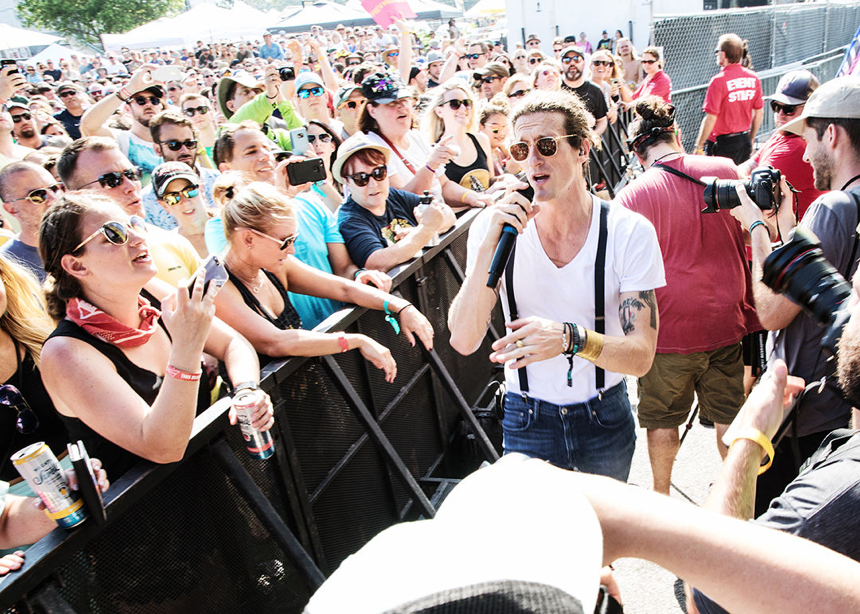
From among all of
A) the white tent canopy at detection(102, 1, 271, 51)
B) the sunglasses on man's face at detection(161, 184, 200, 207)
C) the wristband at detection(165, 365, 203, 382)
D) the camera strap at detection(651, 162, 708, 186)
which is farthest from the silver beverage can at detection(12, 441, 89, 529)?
the white tent canopy at detection(102, 1, 271, 51)

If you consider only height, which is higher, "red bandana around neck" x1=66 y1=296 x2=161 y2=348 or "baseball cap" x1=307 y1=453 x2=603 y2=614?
"baseball cap" x1=307 y1=453 x2=603 y2=614

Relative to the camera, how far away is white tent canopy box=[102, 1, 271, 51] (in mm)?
31562

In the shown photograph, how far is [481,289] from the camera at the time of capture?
241 centimetres

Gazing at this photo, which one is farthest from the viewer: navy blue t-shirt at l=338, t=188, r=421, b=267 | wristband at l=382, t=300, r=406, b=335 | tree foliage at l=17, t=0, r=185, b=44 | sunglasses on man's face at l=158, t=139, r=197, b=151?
tree foliage at l=17, t=0, r=185, b=44

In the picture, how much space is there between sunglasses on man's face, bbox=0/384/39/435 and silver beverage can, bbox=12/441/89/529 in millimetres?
795

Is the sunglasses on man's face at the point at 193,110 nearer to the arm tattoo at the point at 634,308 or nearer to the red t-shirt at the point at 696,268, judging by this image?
the red t-shirt at the point at 696,268

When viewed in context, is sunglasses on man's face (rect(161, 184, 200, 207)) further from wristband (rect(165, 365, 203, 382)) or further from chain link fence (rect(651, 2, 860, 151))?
chain link fence (rect(651, 2, 860, 151))

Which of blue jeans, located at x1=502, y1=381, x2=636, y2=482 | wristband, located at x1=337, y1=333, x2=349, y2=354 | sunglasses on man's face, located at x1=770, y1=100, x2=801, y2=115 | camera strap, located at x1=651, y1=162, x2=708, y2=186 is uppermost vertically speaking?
sunglasses on man's face, located at x1=770, y1=100, x2=801, y2=115

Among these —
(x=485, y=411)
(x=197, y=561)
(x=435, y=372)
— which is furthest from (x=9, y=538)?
(x=485, y=411)

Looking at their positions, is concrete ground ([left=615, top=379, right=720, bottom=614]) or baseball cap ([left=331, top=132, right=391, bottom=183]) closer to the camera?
concrete ground ([left=615, top=379, right=720, bottom=614])

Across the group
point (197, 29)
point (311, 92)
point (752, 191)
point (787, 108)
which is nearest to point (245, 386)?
point (752, 191)

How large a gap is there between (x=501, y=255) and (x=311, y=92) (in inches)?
172

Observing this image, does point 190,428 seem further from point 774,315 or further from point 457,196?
point 457,196

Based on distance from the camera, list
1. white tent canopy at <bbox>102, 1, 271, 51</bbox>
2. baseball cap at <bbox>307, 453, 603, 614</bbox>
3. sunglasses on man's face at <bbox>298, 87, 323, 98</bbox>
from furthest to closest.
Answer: white tent canopy at <bbox>102, 1, 271, 51</bbox> < sunglasses on man's face at <bbox>298, 87, 323, 98</bbox> < baseball cap at <bbox>307, 453, 603, 614</bbox>
